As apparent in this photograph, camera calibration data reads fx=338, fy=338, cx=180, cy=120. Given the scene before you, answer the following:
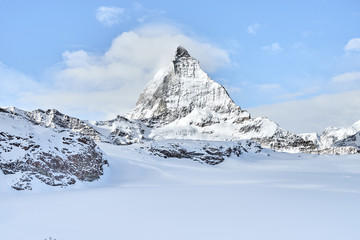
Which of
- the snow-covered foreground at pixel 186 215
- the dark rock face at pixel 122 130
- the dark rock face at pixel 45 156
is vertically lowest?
the snow-covered foreground at pixel 186 215

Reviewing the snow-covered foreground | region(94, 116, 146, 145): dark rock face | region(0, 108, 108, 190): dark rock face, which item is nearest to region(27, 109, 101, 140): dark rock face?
region(94, 116, 146, 145): dark rock face

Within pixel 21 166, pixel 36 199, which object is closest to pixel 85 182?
pixel 21 166

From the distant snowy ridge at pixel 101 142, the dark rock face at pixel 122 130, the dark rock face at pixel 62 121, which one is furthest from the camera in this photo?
A: the dark rock face at pixel 122 130

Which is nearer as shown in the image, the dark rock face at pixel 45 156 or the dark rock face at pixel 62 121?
the dark rock face at pixel 45 156

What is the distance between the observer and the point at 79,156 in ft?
95.1

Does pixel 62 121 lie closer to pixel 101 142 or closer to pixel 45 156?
pixel 101 142

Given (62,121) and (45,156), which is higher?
(62,121)

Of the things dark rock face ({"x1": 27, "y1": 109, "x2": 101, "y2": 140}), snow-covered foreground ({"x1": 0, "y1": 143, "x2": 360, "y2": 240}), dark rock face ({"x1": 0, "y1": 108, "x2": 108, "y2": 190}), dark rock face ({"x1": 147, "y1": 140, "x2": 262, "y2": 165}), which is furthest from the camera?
dark rock face ({"x1": 27, "y1": 109, "x2": 101, "y2": 140})

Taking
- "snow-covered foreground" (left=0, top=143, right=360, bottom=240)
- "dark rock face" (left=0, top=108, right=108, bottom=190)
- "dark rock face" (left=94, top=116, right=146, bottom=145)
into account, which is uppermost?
"dark rock face" (left=94, top=116, right=146, bottom=145)

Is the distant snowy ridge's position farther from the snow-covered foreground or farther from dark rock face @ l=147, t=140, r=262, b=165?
the snow-covered foreground

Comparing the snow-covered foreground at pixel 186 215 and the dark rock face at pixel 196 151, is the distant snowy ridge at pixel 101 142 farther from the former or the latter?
the snow-covered foreground at pixel 186 215

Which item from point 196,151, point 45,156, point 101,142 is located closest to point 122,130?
point 196,151

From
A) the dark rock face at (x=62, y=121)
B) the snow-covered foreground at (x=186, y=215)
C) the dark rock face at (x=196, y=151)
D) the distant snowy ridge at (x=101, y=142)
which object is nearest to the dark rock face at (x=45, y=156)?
the distant snowy ridge at (x=101, y=142)

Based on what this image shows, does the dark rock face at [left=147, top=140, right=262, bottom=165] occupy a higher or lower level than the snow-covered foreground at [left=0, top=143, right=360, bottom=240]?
higher
